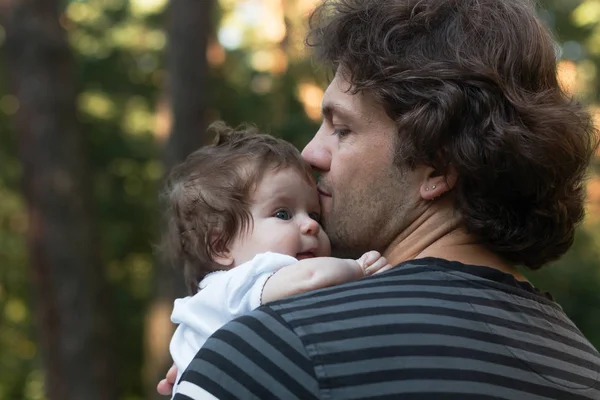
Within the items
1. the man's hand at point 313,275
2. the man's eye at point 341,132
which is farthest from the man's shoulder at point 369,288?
the man's eye at point 341,132

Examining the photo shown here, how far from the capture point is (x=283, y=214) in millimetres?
2303

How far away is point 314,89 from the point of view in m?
11.2

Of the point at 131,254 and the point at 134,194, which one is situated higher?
the point at 134,194

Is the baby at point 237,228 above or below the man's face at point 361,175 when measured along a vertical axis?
below

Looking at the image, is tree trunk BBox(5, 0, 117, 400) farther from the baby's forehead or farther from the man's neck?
the man's neck

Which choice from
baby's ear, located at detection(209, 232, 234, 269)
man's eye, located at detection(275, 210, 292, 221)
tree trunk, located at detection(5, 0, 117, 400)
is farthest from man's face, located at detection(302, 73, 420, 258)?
tree trunk, located at detection(5, 0, 117, 400)

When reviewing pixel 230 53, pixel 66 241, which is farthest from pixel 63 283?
pixel 230 53

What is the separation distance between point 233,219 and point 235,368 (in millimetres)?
712

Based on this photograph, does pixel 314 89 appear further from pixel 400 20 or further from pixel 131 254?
pixel 400 20

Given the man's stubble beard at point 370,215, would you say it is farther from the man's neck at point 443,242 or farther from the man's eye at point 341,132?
the man's eye at point 341,132

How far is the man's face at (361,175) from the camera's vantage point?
2111 mm

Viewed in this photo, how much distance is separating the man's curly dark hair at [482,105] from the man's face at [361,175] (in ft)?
0.13

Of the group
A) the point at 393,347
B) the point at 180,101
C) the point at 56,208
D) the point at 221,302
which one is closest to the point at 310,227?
the point at 221,302

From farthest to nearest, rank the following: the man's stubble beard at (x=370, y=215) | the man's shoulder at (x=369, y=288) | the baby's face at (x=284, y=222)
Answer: the baby's face at (x=284, y=222), the man's stubble beard at (x=370, y=215), the man's shoulder at (x=369, y=288)
